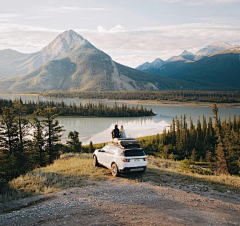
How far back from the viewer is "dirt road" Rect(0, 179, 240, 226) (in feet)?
32.0

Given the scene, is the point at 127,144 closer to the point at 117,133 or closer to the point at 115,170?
the point at 115,170

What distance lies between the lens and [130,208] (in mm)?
11078

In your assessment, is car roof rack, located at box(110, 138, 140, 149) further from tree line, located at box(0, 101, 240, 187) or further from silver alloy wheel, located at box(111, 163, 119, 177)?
tree line, located at box(0, 101, 240, 187)

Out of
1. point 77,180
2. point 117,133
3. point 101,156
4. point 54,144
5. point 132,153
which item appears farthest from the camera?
point 54,144

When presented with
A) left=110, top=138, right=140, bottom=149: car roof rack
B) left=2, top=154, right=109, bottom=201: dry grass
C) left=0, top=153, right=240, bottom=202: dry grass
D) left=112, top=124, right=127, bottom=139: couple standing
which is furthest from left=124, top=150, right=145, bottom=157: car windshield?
left=112, top=124, right=127, bottom=139: couple standing

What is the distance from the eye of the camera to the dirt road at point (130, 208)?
32.0 ft

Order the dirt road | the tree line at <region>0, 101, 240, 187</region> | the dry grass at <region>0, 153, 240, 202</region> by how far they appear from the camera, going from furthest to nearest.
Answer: the tree line at <region>0, 101, 240, 187</region>
the dry grass at <region>0, 153, 240, 202</region>
the dirt road

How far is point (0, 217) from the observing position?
10.0 m

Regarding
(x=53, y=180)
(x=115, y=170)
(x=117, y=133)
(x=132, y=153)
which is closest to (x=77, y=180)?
(x=53, y=180)

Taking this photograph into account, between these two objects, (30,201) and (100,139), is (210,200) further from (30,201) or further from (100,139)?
(100,139)

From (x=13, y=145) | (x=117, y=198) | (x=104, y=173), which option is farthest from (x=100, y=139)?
(x=117, y=198)

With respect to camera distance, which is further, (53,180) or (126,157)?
(126,157)

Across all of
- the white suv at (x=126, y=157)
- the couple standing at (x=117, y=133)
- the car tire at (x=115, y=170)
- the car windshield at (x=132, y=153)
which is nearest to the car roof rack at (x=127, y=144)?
the white suv at (x=126, y=157)

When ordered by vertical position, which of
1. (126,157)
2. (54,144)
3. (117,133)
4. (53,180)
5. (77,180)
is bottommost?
(54,144)
